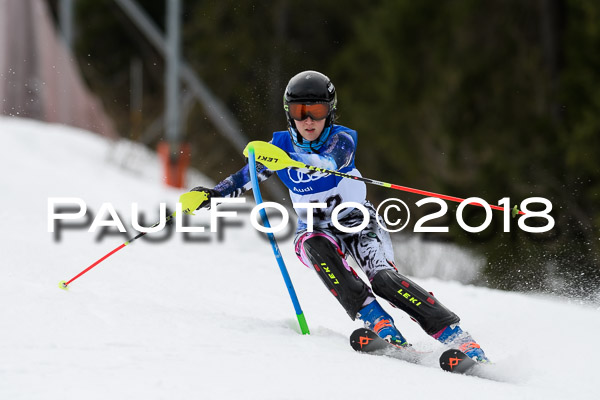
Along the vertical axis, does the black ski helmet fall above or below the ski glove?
above

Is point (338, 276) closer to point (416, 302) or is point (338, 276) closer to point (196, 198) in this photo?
point (416, 302)

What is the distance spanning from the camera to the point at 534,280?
647cm

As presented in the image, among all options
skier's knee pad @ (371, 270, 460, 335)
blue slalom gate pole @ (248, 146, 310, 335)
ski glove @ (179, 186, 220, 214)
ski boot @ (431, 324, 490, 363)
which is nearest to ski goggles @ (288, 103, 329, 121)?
blue slalom gate pole @ (248, 146, 310, 335)

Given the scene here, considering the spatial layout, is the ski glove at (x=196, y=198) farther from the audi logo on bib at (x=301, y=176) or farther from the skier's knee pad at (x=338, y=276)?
the skier's knee pad at (x=338, y=276)

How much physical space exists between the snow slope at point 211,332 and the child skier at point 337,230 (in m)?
0.23

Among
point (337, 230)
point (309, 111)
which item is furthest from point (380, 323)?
point (309, 111)

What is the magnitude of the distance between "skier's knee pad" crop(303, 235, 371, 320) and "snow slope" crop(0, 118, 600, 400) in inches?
7.4

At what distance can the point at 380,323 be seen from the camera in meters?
3.62

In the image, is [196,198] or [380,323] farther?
[196,198]

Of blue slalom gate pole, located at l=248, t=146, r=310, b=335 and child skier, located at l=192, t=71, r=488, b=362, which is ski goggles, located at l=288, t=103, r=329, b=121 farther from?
blue slalom gate pole, located at l=248, t=146, r=310, b=335

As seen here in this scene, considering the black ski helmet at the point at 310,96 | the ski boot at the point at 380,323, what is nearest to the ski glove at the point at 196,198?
the black ski helmet at the point at 310,96

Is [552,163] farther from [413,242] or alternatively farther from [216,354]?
[216,354]

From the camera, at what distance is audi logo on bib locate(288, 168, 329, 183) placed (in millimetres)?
3785

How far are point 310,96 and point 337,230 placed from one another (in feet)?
2.13
